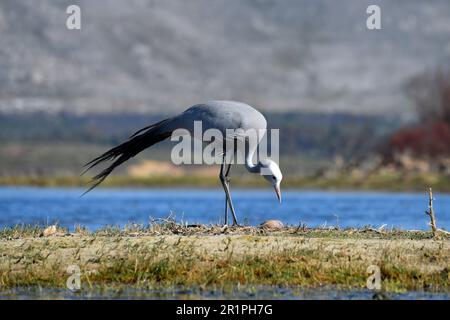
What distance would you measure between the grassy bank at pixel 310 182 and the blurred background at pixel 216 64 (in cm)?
5822

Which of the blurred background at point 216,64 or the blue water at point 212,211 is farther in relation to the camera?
the blurred background at point 216,64

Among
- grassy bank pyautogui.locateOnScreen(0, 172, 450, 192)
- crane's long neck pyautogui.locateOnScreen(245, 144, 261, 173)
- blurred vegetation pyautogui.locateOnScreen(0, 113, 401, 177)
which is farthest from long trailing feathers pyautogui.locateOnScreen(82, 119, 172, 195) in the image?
blurred vegetation pyautogui.locateOnScreen(0, 113, 401, 177)

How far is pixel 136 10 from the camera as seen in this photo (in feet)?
603

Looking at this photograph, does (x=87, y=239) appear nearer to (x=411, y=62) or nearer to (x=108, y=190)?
(x=108, y=190)

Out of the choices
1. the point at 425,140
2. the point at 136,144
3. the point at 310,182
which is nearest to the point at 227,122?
the point at 136,144

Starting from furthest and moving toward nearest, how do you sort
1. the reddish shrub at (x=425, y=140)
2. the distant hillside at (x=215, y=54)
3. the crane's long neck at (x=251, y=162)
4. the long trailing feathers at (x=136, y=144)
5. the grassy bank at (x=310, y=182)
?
the distant hillside at (x=215, y=54), the reddish shrub at (x=425, y=140), the grassy bank at (x=310, y=182), the long trailing feathers at (x=136, y=144), the crane's long neck at (x=251, y=162)

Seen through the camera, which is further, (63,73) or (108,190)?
(63,73)

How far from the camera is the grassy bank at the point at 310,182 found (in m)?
49.7

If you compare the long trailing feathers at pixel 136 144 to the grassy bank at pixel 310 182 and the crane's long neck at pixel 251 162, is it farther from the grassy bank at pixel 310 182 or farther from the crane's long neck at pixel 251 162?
the grassy bank at pixel 310 182

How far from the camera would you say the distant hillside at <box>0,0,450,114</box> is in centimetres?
16075

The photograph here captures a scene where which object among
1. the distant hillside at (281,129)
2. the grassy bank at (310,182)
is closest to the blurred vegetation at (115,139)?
the distant hillside at (281,129)

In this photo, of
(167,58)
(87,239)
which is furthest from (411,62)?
(87,239)
